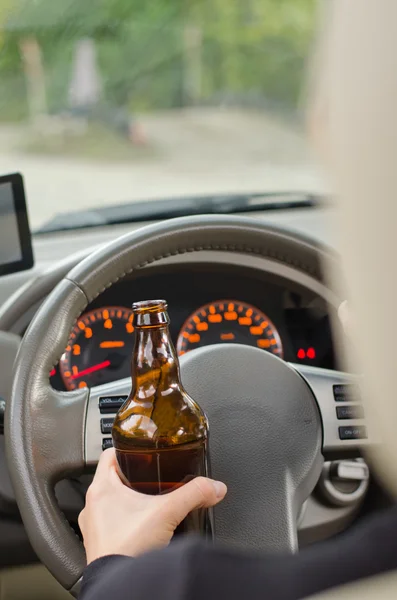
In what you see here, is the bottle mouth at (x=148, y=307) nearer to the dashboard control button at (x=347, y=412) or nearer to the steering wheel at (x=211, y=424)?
the steering wheel at (x=211, y=424)

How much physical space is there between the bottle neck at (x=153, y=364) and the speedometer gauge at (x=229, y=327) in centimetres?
69

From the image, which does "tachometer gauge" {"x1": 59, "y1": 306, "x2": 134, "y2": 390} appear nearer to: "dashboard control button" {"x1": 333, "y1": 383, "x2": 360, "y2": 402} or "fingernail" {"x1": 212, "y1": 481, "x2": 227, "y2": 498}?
"dashboard control button" {"x1": 333, "y1": 383, "x2": 360, "y2": 402}

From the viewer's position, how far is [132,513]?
1.01 meters

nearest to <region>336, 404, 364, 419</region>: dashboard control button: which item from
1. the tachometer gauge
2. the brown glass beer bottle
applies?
the brown glass beer bottle

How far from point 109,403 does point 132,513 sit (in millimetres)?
380

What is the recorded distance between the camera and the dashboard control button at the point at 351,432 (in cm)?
140

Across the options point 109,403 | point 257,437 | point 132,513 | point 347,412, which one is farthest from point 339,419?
point 132,513

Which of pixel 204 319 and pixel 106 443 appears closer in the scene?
pixel 106 443

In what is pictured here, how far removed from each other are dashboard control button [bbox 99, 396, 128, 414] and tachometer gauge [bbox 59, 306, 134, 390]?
0.42 m

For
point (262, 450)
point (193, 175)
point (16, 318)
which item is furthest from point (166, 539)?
point (193, 175)

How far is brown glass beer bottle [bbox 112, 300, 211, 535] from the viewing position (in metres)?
1.11

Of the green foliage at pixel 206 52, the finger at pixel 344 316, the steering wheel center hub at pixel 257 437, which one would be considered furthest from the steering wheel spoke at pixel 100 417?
the green foliage at pixel 206 52

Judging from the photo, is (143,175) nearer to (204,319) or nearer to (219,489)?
(204,319)

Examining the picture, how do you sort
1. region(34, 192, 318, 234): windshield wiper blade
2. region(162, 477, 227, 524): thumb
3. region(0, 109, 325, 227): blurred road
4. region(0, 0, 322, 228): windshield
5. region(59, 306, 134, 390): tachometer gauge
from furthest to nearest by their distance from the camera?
region(0, 0, 322, 228): windshield < region(0, 109, 325, 227): blurred road < region(34, 192, 318, 234): windshield wiper blade < region(59, 306, 134, 390): tachometer gauge < region(162, 477, 227, 524): thumb
